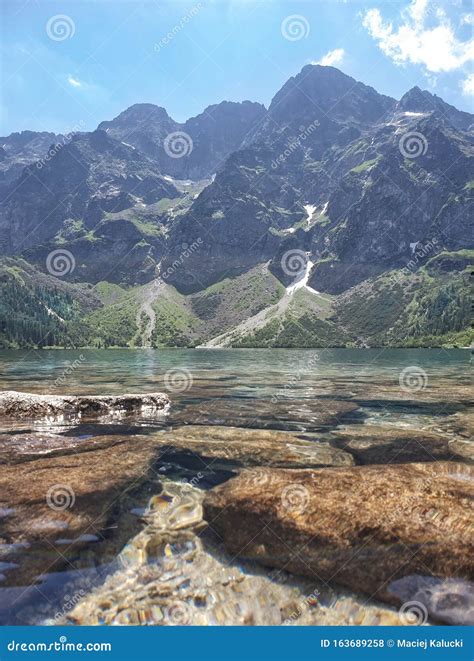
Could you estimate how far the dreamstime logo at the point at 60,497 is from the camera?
1015 centimetres

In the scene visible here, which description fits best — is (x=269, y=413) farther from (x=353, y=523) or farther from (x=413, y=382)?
(x=413, y=382)

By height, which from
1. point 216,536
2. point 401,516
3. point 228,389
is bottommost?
point 228,389

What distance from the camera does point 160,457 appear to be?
14.6 m

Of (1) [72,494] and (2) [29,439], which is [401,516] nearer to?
(1) [72,494]

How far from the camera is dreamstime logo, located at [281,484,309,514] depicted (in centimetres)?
981

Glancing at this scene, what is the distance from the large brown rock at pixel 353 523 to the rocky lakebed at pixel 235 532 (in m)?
0.03

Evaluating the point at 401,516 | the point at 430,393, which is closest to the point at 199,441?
the point at 401,516

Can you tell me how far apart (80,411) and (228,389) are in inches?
691

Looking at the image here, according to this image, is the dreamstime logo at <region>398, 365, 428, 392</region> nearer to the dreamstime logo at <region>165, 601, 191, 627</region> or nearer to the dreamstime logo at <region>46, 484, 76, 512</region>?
the dreamstime logo at <region>46, 484, 76, 512</region>
